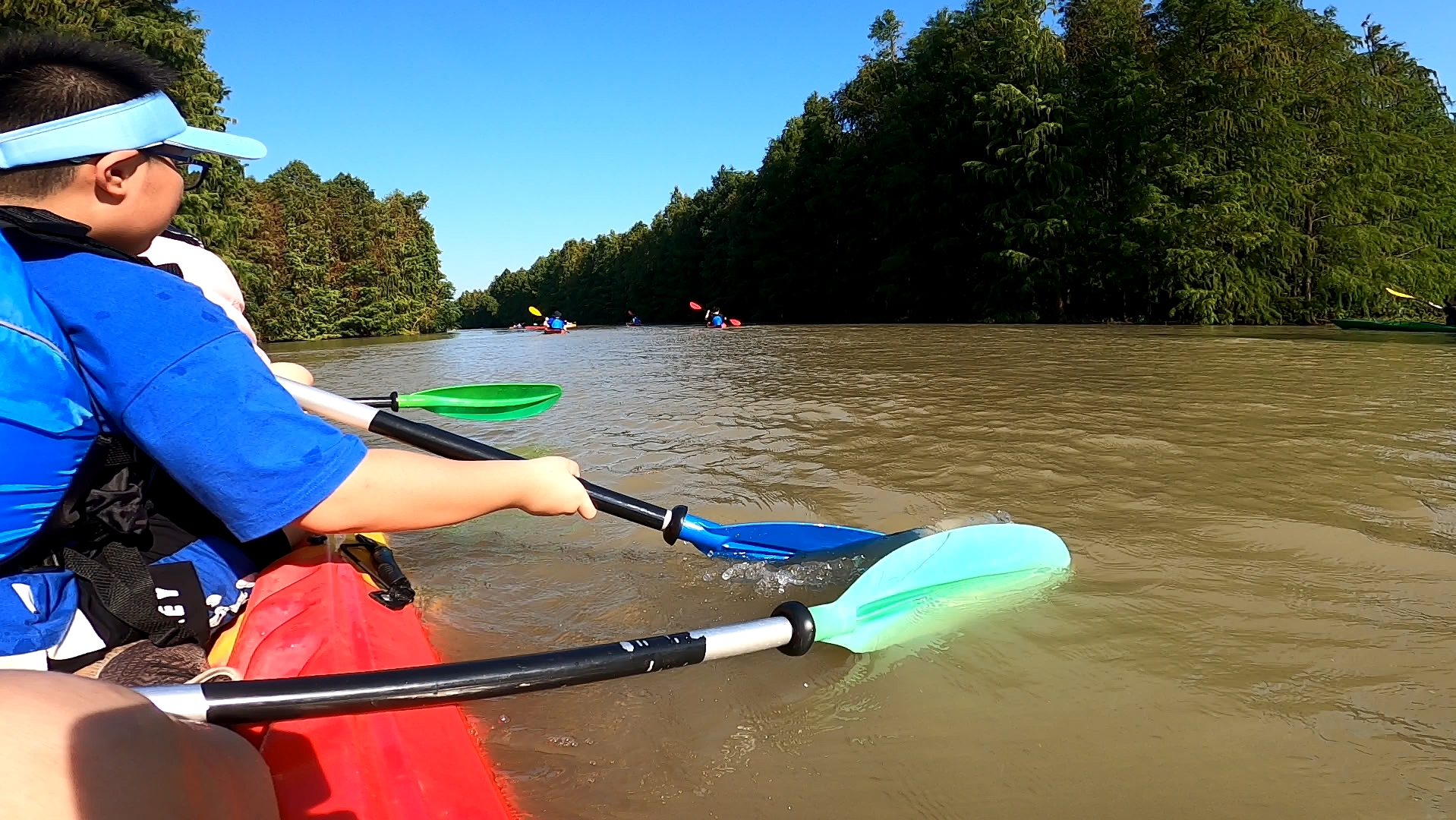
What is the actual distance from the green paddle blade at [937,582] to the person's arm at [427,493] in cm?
91

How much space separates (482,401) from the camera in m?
4.84

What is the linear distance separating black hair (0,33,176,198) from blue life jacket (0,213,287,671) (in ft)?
0.21

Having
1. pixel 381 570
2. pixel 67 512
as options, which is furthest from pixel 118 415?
pixel 381 570

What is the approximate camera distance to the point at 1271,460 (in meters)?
4.62

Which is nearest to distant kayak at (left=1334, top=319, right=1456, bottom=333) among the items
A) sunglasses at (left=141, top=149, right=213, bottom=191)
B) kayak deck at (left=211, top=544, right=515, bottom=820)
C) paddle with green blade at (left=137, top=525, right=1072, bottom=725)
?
paddle with green blade at (left=137, top=525, right=1072, bottom=725)

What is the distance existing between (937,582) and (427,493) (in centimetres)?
186

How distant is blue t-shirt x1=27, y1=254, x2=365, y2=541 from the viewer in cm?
117

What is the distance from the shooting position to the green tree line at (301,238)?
21.8m

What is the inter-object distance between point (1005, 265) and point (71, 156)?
99.4 ft

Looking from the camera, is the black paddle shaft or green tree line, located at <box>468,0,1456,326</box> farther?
green tree line, located at <box>468,0,1456,326</box>

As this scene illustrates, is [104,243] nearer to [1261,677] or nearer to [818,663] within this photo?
[818,663]

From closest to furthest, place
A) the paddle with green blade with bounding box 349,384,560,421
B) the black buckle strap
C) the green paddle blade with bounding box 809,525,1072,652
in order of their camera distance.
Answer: the black buckle strap → the green paddle blade with bounding box 809,525,1072,652 → the paddle with green blade with bounding box 349,384,560,421

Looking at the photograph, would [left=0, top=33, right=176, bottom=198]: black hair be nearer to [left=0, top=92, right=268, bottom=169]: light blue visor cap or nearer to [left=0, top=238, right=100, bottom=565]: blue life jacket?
[left=0, top=92, right=268, bottom=169]: light blue visor cap

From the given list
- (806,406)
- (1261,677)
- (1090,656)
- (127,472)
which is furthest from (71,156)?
(806,406)
